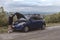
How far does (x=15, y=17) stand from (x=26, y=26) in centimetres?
305

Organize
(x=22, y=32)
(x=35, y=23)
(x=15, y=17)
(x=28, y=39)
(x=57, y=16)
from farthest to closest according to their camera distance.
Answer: (x=57, y=16), (x=15, y=17), (x=35, y=23), (x=22, y=32), (x=28, y=39)

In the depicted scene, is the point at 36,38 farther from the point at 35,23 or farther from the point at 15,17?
the point at 15,17

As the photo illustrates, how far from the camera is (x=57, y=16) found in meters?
25.5

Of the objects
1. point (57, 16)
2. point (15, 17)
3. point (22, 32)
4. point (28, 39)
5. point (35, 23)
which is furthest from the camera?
point (57, 16)

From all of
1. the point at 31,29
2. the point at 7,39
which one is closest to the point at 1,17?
the point at 31,29

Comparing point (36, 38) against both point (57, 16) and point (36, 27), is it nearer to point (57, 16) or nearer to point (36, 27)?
point (36, 27)

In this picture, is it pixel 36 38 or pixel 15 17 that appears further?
pixel 15 17

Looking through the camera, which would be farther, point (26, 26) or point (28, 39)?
point (26, 26)

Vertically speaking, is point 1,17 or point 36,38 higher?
point 1,17

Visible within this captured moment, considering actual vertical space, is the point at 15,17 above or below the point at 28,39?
above

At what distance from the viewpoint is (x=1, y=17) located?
20391 millimetres

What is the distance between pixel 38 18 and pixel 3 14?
4.03 meters

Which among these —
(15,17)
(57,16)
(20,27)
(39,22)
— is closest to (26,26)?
(20,27)

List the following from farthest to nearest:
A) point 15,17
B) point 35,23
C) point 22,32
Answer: point 15,17 → point 35,23 → point 22,32
